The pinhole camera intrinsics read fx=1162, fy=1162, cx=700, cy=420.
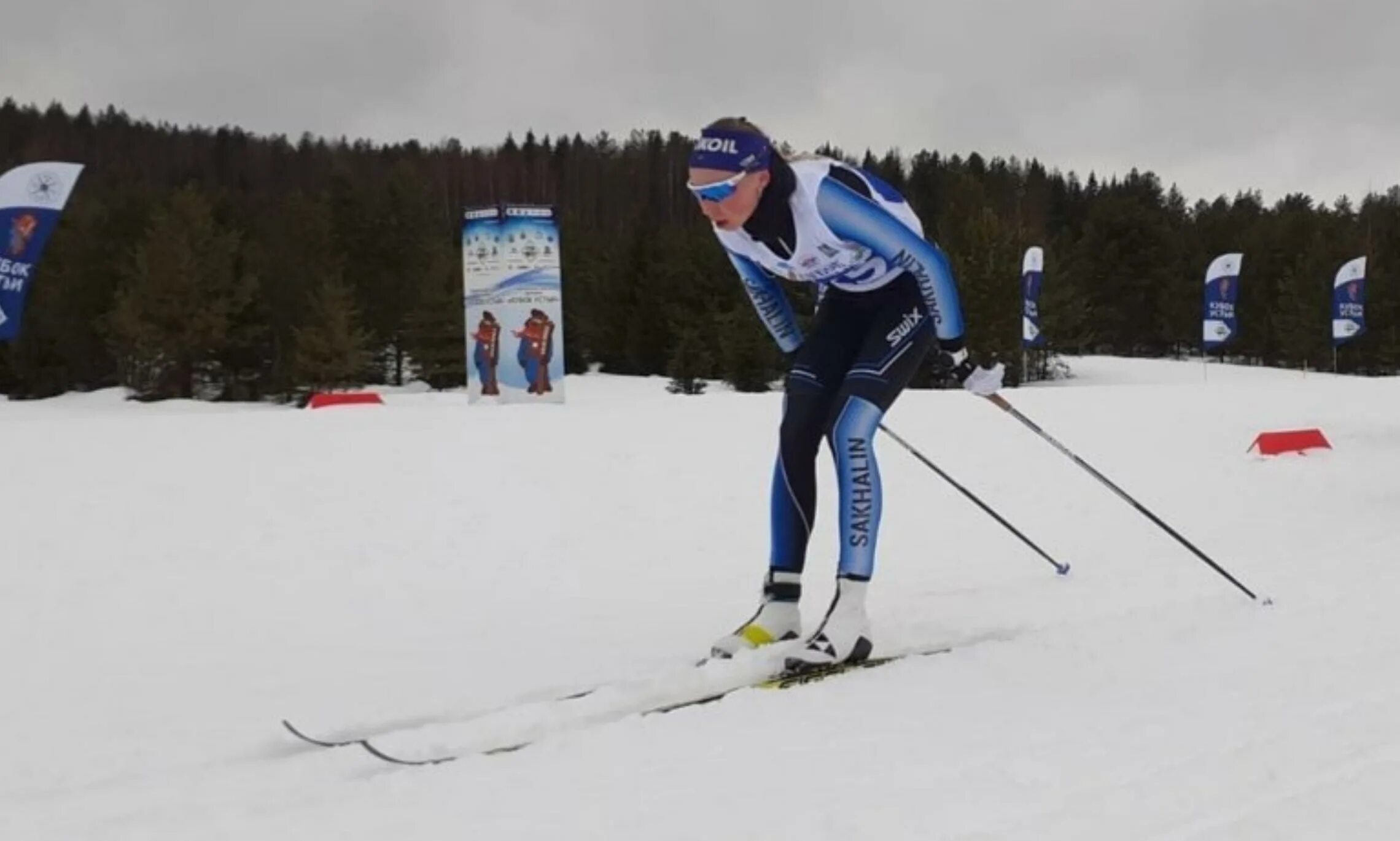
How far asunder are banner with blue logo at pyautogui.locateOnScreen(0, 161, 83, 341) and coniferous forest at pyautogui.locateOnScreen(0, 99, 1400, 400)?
38.6 feet

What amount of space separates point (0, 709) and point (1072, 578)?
4341 mm

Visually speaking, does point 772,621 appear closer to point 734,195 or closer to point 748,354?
point 734,195

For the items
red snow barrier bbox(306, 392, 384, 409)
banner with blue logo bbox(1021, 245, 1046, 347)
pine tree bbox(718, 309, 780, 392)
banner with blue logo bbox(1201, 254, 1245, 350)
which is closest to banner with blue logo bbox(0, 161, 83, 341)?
red snow barrier bbox(306, 392, 384, 409)

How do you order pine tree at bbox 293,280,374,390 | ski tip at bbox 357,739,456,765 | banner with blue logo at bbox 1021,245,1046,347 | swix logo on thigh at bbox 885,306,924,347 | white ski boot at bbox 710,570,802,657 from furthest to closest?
pine tree at bbox 293,280,374,390
banner with blue logo at bbox 1021,245,1046,347
swix logo on thigh at bbox 885,306,924,347
white ski boot at bbox 710,570,802,657
ski tip at bbox 357,739,456,765

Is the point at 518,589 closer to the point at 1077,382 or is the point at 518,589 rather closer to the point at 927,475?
the point at 927,475

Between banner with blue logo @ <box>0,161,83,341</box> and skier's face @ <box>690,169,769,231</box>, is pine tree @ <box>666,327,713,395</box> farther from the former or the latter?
skier's face @ <box>690,169,769,231</box>

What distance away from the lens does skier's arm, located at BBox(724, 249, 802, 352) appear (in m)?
4.39

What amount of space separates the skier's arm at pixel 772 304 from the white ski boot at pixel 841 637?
3.34ft

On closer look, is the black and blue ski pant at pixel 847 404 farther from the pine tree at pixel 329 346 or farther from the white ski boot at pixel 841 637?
the pine tree at pixel 329 346

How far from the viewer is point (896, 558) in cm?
660

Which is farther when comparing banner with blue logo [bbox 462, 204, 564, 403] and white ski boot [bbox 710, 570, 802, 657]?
banner with blue logo [bbox 462, 204, 564, 403]

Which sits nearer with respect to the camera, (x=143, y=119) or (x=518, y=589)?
(x=518, y=589)

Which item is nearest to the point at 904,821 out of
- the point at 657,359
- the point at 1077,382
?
the point at 1077,382

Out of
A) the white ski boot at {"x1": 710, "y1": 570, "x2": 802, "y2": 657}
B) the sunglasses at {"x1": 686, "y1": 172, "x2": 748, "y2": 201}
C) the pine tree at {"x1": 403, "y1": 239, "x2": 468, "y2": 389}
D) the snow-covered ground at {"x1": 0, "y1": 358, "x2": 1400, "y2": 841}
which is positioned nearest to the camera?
the snow-covered ground at {"x1": 0, "y1": 358, "x2": 1400, "y2": 841}
